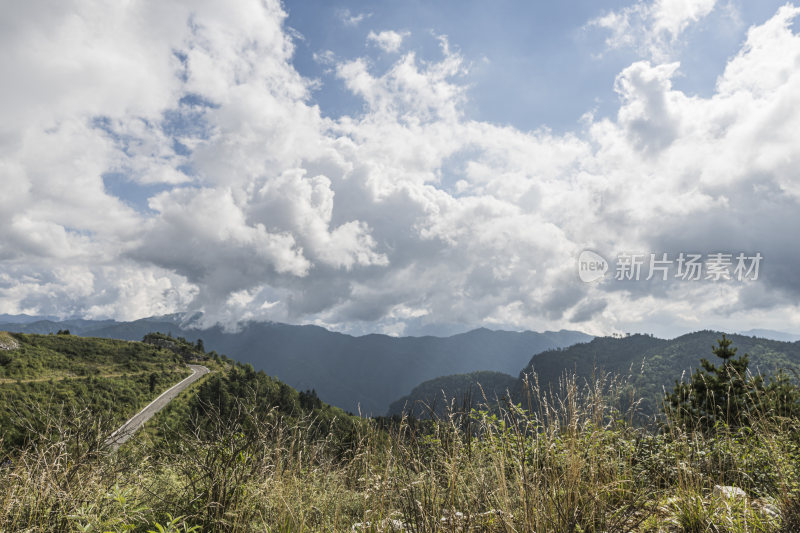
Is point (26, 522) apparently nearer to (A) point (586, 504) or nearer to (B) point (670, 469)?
(A) point (586, 504)

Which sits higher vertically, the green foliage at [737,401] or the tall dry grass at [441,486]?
the green foliage at [737,401]

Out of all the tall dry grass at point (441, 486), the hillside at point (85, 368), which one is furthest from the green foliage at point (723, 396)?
the hillside at point (85, 368)

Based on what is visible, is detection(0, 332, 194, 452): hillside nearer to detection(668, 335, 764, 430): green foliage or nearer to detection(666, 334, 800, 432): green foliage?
detection(668, 335, 764, 430): green foliage

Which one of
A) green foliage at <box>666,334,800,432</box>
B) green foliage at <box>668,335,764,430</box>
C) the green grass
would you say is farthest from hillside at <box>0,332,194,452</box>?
green foliage at <box>666,334,800,432</box>

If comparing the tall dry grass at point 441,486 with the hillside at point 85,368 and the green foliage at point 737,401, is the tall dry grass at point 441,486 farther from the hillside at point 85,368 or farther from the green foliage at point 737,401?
the hillside at point 85,368

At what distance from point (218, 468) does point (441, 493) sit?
252 cm

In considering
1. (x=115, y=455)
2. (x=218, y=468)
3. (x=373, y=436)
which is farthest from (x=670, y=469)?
(x=115, y=455)

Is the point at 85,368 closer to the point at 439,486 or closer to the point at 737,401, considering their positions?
the point at 439,486

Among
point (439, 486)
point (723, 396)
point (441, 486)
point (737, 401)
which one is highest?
point (737, 401)

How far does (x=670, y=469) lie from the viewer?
4312mm

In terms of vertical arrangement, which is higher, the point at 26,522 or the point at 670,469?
the point at 670,469

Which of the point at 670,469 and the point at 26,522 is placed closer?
the point at 26,522

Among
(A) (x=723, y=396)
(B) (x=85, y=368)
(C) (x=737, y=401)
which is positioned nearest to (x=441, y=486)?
(C) (x=737, y=401)

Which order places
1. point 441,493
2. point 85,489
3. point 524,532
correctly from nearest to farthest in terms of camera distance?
1. point 524,532
2. point 85,489
3. point 441,493
